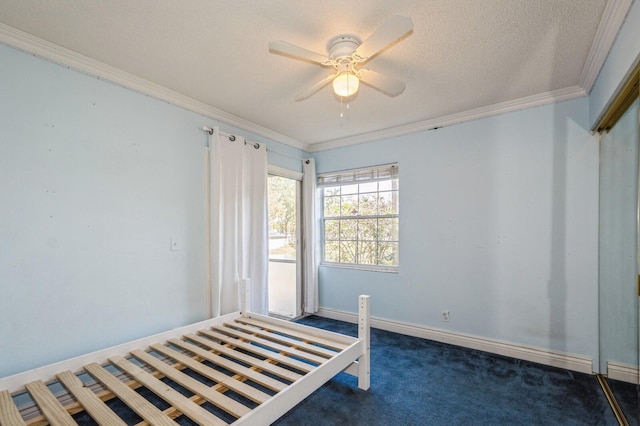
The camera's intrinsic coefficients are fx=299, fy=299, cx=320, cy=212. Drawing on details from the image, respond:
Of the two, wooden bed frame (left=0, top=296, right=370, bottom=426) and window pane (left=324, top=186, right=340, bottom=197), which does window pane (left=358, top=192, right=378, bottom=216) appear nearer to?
window pane (left=324, top=186, right=340, bottom=197)

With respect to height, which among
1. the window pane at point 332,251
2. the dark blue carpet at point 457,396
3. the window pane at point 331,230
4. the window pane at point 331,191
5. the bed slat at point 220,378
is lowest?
the dark blue carpet at point 457,396

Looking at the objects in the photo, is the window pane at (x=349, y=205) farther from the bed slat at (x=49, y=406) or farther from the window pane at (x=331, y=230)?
the bed slat at (x=49, y=406)

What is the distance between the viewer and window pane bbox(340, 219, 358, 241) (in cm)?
399

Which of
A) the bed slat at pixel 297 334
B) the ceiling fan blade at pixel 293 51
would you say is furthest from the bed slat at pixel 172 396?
the ceiling fan blade at pixel 293 51

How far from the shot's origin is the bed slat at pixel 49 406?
1345 mm

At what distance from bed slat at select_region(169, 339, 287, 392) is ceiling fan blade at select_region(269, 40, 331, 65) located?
1.84m

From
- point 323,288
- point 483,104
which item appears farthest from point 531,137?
point 323,288

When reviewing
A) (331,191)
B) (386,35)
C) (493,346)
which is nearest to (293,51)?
(386,35)

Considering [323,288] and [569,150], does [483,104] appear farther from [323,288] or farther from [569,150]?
[323,288]

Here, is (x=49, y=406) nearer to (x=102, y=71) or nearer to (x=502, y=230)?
(x=102, y=71)

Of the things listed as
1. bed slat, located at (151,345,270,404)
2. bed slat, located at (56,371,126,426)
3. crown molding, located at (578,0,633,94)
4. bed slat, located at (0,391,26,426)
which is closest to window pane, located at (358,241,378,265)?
bed slat, located at (151,345,270,404)

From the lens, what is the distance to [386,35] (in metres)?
1.51

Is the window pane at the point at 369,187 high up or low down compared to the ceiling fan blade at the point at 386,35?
down

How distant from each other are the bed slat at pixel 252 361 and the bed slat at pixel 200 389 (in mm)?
325
